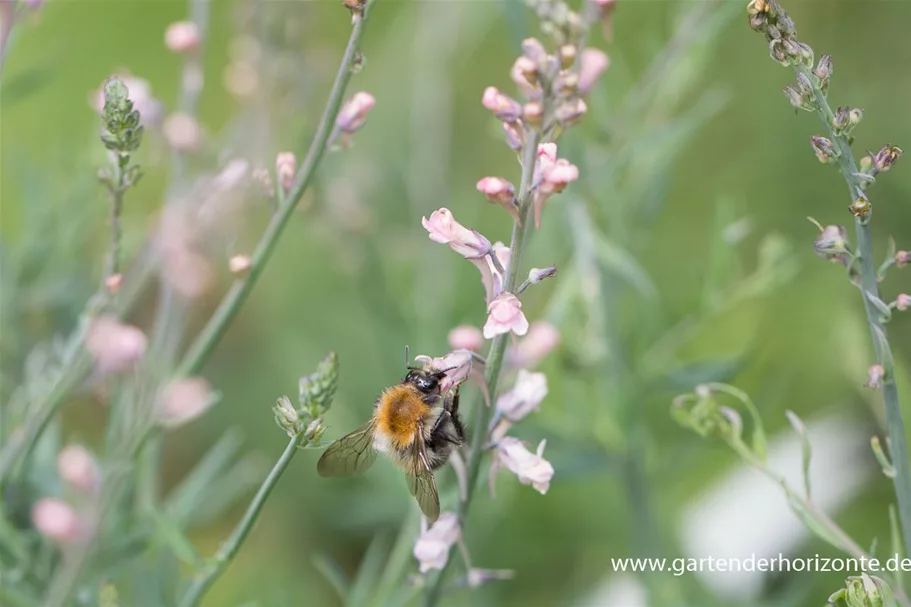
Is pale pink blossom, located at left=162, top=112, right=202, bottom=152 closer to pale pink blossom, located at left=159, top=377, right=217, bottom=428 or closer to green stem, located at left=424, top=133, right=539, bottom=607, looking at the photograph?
pale pink blossom, located at left=159, top=377, right=217, bottom=428

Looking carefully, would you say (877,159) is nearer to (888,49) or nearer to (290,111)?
(290,111)

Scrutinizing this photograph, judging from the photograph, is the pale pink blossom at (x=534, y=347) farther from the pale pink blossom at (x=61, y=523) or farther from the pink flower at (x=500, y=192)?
the pale pink blossom at (x=61, y=523)

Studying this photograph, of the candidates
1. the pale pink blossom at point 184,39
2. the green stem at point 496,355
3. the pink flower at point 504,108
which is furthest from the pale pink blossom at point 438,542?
the pale pink blossom at point 184,39

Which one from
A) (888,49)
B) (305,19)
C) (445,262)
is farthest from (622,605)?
(888,49)

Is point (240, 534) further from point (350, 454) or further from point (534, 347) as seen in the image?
point (534, 347)

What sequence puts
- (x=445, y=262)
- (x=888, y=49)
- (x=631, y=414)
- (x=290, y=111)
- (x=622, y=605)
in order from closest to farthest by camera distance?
1. (x=631, y=414)
2. (x=290, y=111)
3. (x=622, y=605)
4. (x=445, y=262)
5. (x=888, y=49)
